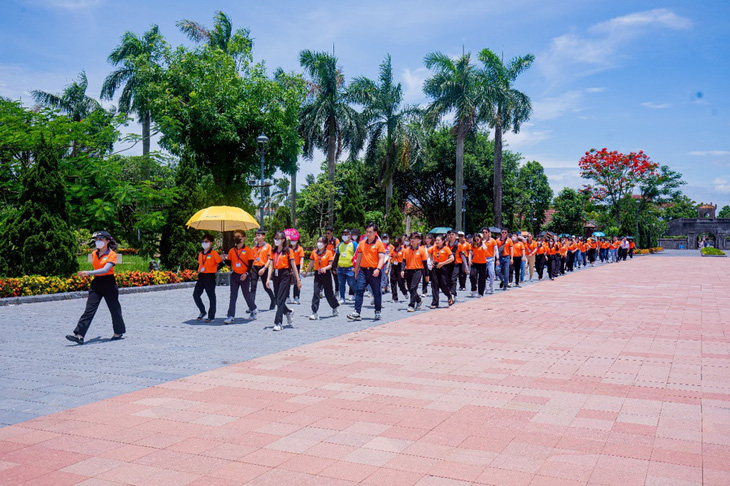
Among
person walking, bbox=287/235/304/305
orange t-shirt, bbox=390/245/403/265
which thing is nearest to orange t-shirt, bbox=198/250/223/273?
person walking, bbox=287/235/304/305

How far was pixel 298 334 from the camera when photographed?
9.88 meters

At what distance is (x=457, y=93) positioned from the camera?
113 ft

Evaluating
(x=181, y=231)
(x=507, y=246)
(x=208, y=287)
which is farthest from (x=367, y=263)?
(x=181, y=231)

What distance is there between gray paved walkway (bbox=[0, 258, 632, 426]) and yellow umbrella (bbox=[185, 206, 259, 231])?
1859 millimetres

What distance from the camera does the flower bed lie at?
14457mm

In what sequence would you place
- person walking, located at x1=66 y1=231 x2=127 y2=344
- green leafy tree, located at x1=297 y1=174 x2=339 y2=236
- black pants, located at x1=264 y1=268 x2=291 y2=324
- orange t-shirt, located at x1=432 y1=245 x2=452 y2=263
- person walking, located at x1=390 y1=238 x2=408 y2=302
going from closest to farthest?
person walking, located at x1=66 y1=231 x2=127 y2=344 → black pants, located at x1=264 y1=268 x2=291 y2=324 → orange t-shirt, located at x1=432 y1=245 x2=452 y2=263 → person walking, located at x1=390 y1=238 x2=408 y2=302 → green leafy tree, located at x1=297 y1=174 x2=339 y2=236

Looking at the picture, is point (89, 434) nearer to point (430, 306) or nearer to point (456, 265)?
point (430, 306)

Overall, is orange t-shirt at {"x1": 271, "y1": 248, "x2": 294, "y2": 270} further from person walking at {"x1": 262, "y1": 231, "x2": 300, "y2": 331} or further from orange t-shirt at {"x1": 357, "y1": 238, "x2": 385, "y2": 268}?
orange t-shirt at {"x1": 357, "y1": 238, "x2": 385, "y2": 268}

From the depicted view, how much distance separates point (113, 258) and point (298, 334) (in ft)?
9.98

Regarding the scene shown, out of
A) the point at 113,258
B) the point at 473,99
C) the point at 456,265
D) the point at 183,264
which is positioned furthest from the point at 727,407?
the point at 473,99

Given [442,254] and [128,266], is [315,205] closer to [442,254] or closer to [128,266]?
[128,266]

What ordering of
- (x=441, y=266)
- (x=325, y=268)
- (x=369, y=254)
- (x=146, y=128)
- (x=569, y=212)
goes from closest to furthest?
(x=369, y=254)
(x=325, y=268)
(x=441, y=266)
(x=146, y=128)
(x=569, y=212)

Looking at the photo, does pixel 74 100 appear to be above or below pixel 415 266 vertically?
above

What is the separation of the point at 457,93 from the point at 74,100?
29287mm
